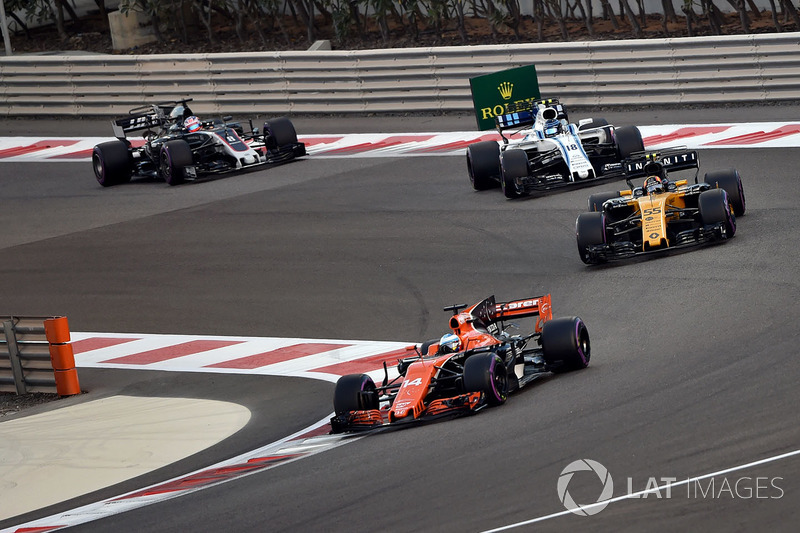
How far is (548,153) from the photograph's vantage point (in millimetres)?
20156

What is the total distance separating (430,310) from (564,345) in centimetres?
371

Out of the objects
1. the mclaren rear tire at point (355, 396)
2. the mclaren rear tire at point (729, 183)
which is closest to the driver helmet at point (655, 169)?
the mclaren rear tire at point (729, 183)

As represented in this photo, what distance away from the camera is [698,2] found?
93.0 feet

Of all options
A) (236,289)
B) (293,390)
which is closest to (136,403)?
(293,390)

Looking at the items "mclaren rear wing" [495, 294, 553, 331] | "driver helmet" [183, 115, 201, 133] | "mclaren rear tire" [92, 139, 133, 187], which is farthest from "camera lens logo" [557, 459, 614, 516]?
"mclaren rear tire" [92, 139, 133, 187]

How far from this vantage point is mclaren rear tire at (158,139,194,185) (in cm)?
2381

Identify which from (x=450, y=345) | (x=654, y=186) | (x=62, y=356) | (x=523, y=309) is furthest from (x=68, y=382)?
(x=654, y=186)

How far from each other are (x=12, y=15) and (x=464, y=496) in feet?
104

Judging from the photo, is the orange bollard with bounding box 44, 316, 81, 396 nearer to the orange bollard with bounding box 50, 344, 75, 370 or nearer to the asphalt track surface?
the orange bollard with bounding box 50, 344, 75, 370

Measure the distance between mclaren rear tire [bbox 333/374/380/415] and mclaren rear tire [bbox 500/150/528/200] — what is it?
8.70 m

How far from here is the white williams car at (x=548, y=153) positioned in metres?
19.6

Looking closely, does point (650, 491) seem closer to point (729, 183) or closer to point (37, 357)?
point (729, 183)

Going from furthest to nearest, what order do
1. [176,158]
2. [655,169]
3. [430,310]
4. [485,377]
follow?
[176,158] < [655,169] < [430,310] < [485,377]

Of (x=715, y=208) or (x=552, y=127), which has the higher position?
(x=552, y=127)
